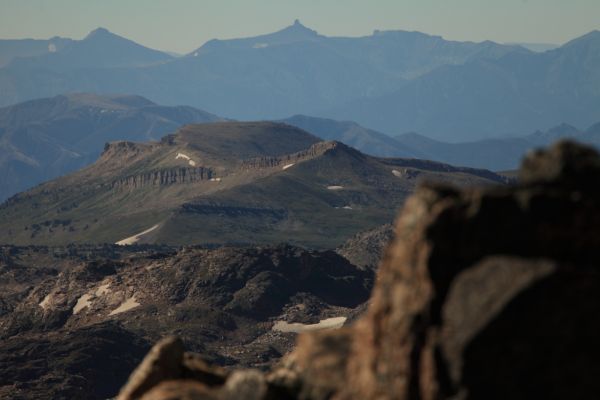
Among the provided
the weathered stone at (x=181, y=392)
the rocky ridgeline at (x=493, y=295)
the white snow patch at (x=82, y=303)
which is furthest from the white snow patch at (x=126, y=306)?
the rocky ridgeline at (x=493, y=295)

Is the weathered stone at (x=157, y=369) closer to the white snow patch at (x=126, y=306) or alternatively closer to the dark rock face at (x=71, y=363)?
the dark rock face at (x=71, y=363)

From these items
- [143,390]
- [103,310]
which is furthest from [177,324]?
[143,390]

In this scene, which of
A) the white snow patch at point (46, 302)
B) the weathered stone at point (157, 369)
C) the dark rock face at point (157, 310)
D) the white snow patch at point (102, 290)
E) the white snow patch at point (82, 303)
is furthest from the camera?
the white snow patch at point (102, 290)

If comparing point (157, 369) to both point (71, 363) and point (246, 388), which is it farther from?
point (71, 363)

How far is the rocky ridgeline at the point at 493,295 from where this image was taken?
14719mm

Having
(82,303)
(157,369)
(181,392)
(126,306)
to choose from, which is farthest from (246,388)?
(82,303)

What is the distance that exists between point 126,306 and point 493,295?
469 ft

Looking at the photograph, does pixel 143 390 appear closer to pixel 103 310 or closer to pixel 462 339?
pixel 462 339

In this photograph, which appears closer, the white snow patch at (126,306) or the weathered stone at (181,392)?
the weathered stone at (181,392)

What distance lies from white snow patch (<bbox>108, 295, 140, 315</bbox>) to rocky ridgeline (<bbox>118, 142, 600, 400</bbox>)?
138694 millimetres

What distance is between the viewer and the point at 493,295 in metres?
15.0

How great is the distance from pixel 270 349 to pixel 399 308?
114835 millimetres

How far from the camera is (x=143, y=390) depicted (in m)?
21.0

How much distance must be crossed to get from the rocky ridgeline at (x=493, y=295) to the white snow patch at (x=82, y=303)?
143722mm
